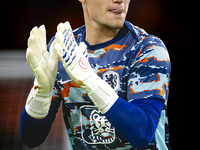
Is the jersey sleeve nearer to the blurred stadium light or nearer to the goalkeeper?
the goalkeeper

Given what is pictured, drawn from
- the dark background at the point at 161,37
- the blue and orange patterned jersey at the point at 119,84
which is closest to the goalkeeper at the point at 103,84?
the blue and orange patterned jersey at the point at 119,84

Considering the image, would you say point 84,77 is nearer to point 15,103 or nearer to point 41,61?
point 41,61

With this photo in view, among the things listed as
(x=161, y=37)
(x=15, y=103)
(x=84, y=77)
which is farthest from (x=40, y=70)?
(x=161, y=37)

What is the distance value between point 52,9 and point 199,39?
1.32 metres

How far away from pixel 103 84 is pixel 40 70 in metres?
0.25

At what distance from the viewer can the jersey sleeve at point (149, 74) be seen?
3.49 ft

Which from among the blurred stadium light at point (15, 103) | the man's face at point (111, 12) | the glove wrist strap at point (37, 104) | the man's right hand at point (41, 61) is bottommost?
the blurred stadium light at point (15, 103)

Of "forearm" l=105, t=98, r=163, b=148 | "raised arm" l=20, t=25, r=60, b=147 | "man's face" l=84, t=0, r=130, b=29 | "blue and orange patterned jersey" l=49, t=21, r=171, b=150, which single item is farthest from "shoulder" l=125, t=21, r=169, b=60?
"raised arm" l=20, t=25, r=60, b=147

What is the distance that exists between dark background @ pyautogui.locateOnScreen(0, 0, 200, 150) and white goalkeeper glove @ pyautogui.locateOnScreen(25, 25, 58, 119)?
116cm

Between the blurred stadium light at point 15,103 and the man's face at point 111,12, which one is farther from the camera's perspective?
the blurred stadium light at point 15,103

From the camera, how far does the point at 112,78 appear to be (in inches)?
47.7

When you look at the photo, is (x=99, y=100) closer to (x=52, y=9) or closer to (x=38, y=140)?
(x=38, y=140)

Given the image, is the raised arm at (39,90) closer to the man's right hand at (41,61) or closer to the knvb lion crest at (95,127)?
the man's right hand at (41,61)

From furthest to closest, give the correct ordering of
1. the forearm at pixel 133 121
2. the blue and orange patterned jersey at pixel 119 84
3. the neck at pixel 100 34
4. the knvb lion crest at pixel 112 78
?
1. the neck at pixel 100 34
2. the knvb lion crest at pixel 112 78
3. the blue and orange patterned jersey at pixel 119 84
4. the forearm at pixel 133 121
